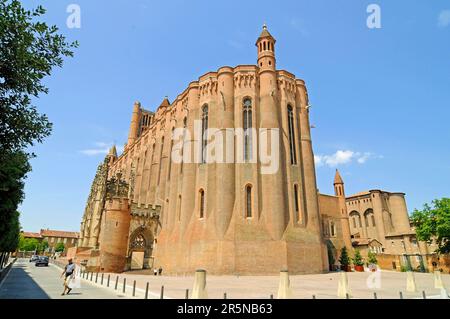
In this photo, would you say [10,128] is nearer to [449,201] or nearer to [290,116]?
[290,116]

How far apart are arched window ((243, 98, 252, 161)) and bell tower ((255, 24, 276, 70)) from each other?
211 inches

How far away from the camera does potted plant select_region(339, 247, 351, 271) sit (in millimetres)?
38125

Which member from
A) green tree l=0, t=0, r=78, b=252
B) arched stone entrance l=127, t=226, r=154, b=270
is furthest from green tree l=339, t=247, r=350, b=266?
green tree l=0, t=0, r=78, b=252

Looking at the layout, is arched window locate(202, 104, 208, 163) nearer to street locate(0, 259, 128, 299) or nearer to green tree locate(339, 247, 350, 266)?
street locate(0, 259, 128, 299)

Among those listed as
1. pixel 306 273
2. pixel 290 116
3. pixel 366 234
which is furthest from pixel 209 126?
pixel 366 234

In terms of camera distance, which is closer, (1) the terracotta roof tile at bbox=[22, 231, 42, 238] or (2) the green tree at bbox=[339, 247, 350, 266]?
(2) the green tree at bbox=[339, 247, 350, 266]

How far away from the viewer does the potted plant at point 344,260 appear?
38.1m

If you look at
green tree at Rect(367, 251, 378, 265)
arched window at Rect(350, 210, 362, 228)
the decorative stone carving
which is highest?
the decorative stone carving

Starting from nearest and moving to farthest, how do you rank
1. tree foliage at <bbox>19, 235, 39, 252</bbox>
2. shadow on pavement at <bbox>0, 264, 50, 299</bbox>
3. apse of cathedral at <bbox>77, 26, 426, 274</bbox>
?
1. shadow on pavement at <bbox>0, 264, 50, 299</bbox>
2. apse of cathedral at <bbox>77, 26, 426, 274</bbox>
3. tree foliage at <bbox>19, 235, 39, 252</bbox>

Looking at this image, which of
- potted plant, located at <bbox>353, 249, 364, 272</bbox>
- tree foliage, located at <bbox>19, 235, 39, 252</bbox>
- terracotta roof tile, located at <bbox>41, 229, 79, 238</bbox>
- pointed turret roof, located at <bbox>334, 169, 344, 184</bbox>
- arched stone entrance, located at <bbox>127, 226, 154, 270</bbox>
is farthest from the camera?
terracotta roof tile, located at <bbox>41, 229, 79, 238</bbox>

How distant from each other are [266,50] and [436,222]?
101 ft

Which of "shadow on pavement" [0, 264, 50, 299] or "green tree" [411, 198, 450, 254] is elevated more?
"green tree" [411, 198, 450, 254]

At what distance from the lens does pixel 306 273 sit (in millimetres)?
27500
